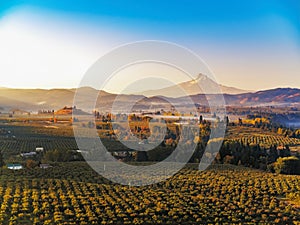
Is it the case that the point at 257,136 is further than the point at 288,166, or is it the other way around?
the point at 257,136

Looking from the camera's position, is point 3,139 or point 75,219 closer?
point 75,219

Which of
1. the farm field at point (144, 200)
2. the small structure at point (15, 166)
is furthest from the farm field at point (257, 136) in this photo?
the small structure at point (15, 166)

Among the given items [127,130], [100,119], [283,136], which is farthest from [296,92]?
[127,130]

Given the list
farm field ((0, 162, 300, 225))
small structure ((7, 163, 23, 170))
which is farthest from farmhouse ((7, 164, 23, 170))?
farm field ((0, 162, 300, 225))

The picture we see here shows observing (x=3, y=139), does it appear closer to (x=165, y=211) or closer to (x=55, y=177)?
(x=55, y=177)

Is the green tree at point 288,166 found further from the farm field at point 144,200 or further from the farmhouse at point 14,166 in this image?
the farmhouse at point 14,166

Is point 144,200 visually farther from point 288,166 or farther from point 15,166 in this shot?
point 288,166

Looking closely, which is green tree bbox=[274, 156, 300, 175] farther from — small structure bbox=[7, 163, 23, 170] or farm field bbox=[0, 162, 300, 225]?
small structure bbox=[7, 163, 23, 170]

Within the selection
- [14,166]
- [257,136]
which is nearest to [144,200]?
[14,166]

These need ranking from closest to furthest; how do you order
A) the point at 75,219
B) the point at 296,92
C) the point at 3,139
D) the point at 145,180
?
the point at 75,219 → the point at 145,180 → the point at 3,139 → the point at 296,92
